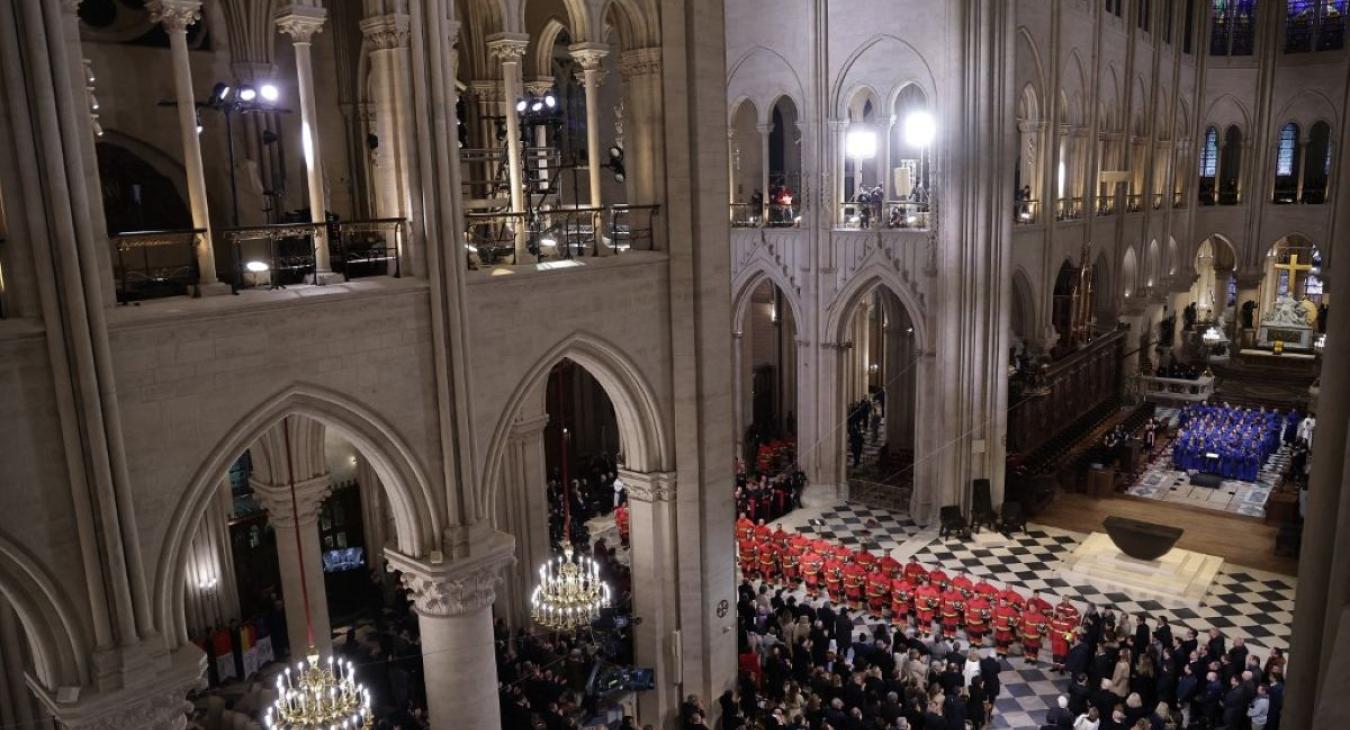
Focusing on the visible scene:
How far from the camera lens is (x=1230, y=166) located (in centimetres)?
3878

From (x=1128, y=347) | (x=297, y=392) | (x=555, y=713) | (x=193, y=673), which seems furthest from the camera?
(x=1128, y=347)

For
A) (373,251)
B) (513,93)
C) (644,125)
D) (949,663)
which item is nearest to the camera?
(513,93)

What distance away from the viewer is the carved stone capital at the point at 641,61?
42.0 ft

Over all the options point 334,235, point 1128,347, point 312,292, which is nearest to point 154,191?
point 334,235

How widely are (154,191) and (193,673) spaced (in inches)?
319

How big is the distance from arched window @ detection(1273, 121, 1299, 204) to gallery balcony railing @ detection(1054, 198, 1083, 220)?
14.0 metres

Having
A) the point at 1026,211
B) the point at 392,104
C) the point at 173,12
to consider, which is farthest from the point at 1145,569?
the point at 173,12

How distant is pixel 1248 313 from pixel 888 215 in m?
24.1

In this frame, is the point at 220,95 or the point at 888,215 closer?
the point at 220,95

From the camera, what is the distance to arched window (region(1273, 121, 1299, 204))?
118 feet

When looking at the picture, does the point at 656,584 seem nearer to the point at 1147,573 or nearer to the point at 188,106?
the point at 188,106

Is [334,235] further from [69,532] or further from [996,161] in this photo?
[996,161]

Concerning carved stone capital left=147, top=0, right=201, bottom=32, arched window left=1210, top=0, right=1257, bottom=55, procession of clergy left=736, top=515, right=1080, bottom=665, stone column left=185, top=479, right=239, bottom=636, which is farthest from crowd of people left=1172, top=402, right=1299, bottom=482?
carved stone capital left=147, top=0, right=201, bottom=32

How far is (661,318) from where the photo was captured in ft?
43.3
